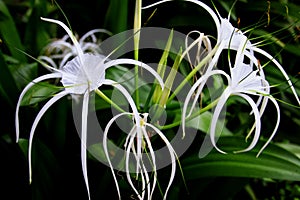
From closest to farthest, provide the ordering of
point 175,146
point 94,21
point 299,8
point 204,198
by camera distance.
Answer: point 175,146
point 204,198
point 299,8
point 94,21

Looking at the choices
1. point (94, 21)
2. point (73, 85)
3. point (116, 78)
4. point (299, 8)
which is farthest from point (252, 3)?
point (73, 85)

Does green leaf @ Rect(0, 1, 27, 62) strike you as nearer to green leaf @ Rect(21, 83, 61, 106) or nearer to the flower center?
green leaf @ Rect(21, 83, 61, 106)

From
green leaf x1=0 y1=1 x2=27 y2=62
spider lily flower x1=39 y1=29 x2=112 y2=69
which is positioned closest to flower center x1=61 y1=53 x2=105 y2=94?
spider lily flower x1=39 y1=29 x2=112 y2=69

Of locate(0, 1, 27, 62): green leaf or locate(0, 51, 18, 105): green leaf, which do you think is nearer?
locate(0, 51, 18, 105): green leaf

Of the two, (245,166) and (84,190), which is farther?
(84,190)

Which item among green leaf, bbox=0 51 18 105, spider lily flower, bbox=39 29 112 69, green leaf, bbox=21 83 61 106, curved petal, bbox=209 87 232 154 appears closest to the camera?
curved petal, bbox=209 87 232 154

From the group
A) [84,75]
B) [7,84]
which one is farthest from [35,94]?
[84,75]

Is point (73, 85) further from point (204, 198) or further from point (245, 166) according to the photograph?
point (204, 198)

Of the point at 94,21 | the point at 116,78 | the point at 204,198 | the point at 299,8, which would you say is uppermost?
the point at 94,21

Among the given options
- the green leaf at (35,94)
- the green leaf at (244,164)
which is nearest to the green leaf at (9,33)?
the green leaf at (35,94)
